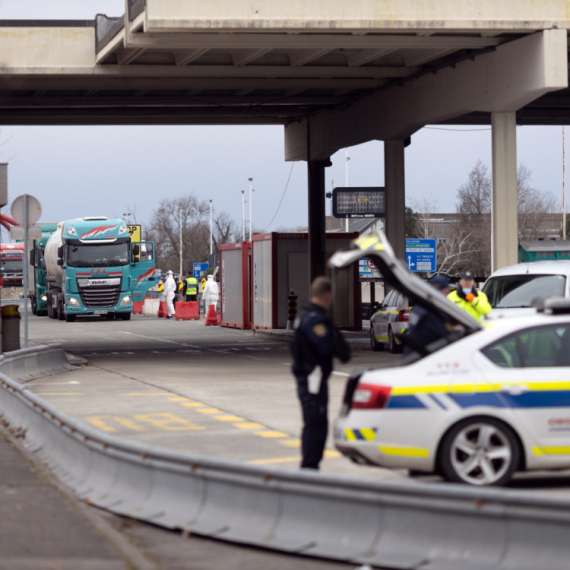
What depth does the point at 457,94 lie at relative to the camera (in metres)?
26.8

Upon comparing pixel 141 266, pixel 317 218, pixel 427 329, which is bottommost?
pixel 427 329

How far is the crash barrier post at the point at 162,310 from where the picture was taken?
5163 centimetres

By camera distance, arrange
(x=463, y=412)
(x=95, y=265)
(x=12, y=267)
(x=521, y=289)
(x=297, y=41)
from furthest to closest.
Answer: (x=12, y=267), (x=95, y=265), (x=297, y=41), (x=521, y=289), (x=463, y=412)

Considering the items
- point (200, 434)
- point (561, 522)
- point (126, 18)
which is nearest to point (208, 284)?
point (126, 18)

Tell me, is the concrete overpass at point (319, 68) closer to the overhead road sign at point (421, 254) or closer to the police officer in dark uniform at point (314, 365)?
the overhead road sign at point (421, 254)

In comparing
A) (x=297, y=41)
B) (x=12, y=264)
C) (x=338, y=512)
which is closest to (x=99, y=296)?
(x=297, y=41)

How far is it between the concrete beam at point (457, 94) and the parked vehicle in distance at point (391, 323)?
4.72 meters

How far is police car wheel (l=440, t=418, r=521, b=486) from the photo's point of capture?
28.5ft

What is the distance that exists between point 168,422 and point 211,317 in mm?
29120

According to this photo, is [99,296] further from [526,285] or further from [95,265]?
[526,285]

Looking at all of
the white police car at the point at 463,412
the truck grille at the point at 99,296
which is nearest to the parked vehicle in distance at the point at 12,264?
the truck grille at the point at 99,296

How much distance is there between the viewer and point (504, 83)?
24.5 m

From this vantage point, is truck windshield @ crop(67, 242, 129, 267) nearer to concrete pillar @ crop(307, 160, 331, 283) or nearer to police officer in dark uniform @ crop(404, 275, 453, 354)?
concrete pillar @ crop(307, 160, 331, 283)

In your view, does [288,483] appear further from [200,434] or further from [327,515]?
[200,434]
